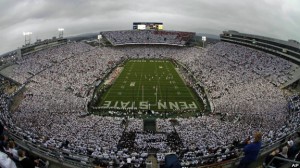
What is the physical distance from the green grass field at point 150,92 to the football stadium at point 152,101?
0.46ft

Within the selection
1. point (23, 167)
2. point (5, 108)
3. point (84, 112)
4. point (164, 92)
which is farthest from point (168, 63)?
point (23, 167)

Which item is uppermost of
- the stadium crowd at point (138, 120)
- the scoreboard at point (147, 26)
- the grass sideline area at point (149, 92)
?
the scoreboard at point (147, 26)

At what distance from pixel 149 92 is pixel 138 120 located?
16173 mm

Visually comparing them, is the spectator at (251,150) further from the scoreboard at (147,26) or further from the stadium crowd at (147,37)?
the scoreboard at (147,26)

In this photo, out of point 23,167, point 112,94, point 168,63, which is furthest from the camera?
point 168,63

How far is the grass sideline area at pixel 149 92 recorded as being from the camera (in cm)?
4084

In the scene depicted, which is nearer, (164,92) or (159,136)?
(159,136)

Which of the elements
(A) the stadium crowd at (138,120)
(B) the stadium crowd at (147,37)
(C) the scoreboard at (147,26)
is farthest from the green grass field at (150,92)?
(C) the scoreboard at (147,26)

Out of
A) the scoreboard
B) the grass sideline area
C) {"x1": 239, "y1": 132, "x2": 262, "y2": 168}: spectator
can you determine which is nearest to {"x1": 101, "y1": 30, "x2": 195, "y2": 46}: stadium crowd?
the scoreboard

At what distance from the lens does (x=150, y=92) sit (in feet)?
156

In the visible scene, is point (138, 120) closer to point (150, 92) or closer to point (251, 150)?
point (150, 92)

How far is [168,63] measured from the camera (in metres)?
73.4

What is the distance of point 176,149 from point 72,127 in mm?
9073

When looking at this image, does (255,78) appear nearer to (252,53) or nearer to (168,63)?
(252,53)
